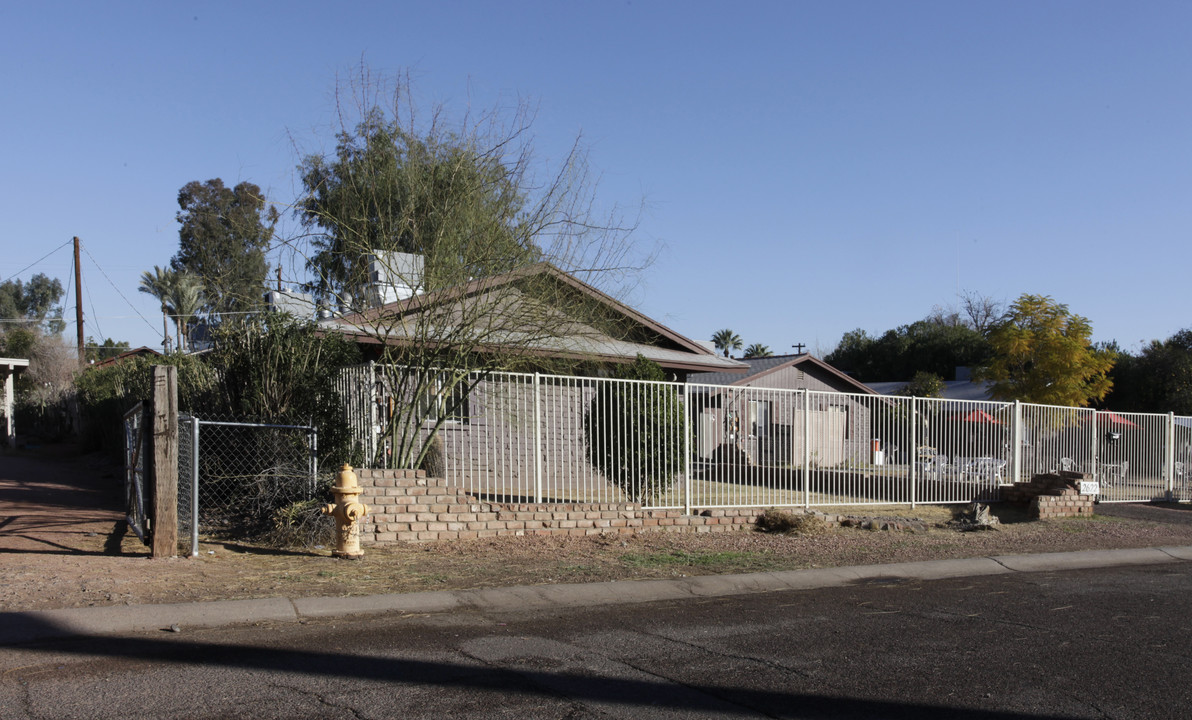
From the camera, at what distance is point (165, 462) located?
8617 millimetres

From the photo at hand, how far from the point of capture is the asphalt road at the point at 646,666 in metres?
4.89

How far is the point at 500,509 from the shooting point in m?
10.8

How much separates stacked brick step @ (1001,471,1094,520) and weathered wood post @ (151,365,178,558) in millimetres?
13287

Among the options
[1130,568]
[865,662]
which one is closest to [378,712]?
[865,662]

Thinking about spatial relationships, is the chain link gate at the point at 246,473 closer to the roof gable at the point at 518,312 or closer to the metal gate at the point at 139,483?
the metal gate at the point at 139,483

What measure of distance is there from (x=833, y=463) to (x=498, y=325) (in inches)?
258

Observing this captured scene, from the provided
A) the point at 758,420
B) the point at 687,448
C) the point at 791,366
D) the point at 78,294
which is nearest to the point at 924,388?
the point at 791,366

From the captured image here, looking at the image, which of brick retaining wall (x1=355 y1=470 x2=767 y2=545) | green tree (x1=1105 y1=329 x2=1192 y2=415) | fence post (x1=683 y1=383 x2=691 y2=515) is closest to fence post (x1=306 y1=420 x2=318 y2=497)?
brick retaining wall (x1=355 y1=470 x2=767 y2=545)

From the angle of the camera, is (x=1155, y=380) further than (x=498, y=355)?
Yes

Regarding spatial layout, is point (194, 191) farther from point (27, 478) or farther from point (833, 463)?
point (833, 463)

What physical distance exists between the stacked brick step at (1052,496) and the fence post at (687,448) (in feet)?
22.3

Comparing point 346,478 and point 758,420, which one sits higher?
point 758,420

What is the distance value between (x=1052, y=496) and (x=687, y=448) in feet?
24.3

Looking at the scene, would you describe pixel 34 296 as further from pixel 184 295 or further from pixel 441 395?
pixel 441 395
